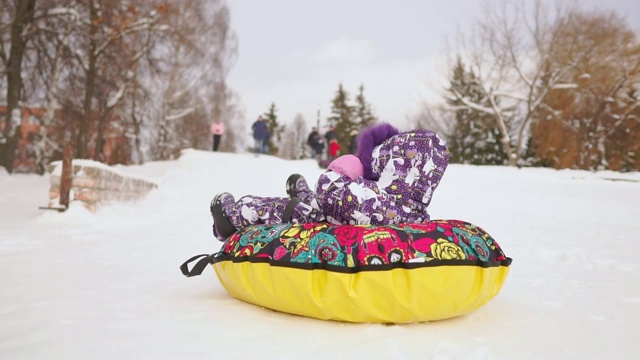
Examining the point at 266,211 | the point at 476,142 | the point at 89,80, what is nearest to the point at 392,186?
the point at 266,211

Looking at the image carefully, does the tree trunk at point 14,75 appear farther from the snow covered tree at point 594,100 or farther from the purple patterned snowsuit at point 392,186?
the snow covered tree at point 594,100

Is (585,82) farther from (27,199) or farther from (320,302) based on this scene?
(320,302)

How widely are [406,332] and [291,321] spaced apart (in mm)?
570

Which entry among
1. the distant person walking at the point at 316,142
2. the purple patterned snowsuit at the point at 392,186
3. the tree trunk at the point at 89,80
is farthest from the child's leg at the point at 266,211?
the distant person walking at the point at 316,142

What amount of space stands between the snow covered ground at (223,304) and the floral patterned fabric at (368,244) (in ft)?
1.11

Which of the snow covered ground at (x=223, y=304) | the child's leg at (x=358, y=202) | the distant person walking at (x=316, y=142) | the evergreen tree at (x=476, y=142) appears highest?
the evergreen tree at (x=476, y=142)

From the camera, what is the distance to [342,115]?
47.1m

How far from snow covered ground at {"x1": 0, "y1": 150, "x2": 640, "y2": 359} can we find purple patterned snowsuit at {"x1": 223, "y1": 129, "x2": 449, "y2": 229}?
1.97 ft

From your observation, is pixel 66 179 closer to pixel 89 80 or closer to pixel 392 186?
pixel 392 186

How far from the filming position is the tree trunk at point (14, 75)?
1270 centimetres

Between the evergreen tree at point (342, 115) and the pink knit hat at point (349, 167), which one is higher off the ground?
the evergreen tree at point (342, 115)

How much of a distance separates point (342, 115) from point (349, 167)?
146 ft

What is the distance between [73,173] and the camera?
704cm

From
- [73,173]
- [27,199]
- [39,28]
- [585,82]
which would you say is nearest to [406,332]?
[73,173]
